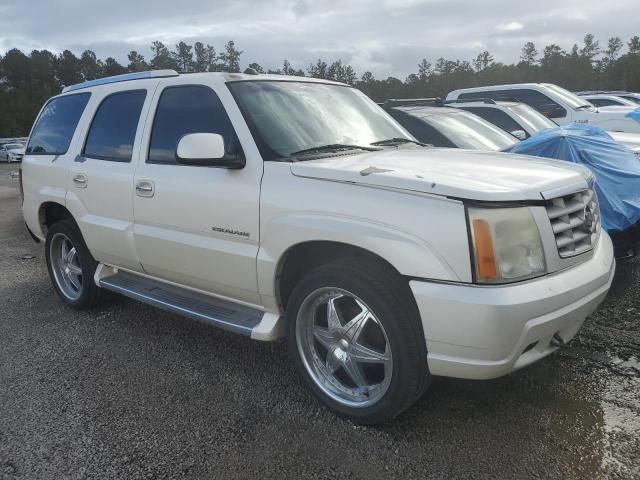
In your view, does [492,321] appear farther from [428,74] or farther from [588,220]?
[428,74]

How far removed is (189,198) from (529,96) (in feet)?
32.1

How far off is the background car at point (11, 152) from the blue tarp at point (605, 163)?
123 ft

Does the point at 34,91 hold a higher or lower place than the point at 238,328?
Result: higher

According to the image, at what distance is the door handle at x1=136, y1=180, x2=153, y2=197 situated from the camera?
370 centimetres

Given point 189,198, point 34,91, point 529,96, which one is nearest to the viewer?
point 189,198

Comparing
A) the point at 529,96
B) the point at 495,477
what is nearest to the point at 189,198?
the point at 495,477

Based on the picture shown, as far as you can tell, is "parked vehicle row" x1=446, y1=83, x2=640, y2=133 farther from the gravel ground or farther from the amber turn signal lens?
the amber turn signal lens

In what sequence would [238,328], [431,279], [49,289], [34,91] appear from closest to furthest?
[431,279] → [238,328] → [49,289] → [34,91]

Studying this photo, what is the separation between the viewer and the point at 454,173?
2.69 metres

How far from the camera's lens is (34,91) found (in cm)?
7112

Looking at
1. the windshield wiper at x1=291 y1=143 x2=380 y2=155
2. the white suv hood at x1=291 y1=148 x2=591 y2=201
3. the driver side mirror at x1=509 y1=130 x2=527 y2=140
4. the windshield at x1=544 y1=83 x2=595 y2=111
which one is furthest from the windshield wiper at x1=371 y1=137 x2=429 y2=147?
the windshield at x1=544 y1=83 x2=595 y2=111

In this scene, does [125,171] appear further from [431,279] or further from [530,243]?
[530,243]

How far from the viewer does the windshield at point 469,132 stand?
613cm

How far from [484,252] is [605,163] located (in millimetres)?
3183
